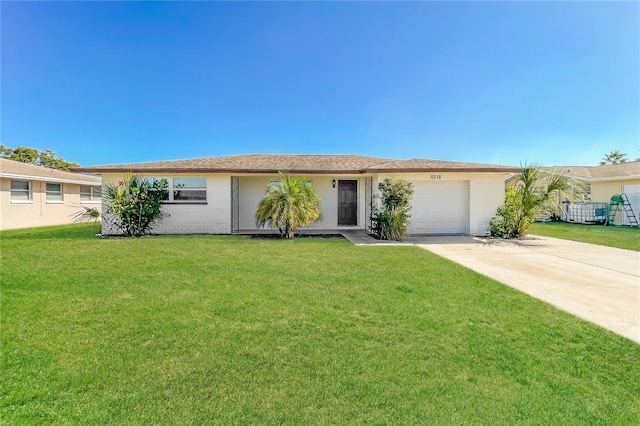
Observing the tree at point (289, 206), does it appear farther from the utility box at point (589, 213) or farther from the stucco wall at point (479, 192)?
the utility box at point (589, 213)

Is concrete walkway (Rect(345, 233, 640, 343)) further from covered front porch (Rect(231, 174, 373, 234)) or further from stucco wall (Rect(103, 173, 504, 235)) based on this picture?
covered front porch (Rect(231, 174, 373, 234))

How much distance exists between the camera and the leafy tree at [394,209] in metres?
11.7

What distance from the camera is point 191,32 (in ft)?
47.7

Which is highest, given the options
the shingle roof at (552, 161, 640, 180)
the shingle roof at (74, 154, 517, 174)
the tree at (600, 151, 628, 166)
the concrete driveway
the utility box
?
the tree at (600, 151, 628, 166)

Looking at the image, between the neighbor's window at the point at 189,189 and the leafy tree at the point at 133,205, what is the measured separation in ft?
2.34

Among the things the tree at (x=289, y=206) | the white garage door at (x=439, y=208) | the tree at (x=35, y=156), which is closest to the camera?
the tree at (x=289, y=206)

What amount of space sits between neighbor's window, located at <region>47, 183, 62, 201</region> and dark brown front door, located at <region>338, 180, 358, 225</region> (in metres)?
17.7

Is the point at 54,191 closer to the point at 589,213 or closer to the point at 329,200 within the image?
the point at 329,200

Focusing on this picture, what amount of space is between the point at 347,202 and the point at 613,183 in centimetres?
1888

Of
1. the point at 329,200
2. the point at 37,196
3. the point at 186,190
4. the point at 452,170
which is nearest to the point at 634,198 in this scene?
the point at 452,170

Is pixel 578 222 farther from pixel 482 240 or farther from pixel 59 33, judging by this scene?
pixel 59 33

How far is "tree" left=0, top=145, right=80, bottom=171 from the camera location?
3544 cm

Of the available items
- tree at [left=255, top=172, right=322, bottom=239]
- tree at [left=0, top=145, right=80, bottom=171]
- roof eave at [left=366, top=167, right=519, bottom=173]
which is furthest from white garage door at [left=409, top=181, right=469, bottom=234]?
tree at [left=0, top=145, right=80, bottom=171]

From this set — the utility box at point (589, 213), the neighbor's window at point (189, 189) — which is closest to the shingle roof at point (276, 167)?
the neighbor's window at point (189, 189)
